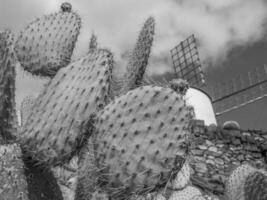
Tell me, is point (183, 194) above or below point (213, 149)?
below

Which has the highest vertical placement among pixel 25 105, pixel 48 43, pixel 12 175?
pixel 48 43

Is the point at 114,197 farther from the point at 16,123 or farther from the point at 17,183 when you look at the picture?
the point at 16,123

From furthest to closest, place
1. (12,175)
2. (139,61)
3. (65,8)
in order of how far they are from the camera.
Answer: (65,8) < (139,61) < (12,175)

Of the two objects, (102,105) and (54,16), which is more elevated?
(54,16)

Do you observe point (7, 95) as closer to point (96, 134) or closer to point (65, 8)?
point (96, 134)

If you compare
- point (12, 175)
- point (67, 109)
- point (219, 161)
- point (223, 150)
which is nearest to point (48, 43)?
point (67, 109)

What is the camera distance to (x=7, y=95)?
5.77ft

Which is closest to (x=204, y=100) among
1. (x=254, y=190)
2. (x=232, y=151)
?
(x=232, y=151)

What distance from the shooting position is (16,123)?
1782 mm

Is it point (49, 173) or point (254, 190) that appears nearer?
point (49, 173)

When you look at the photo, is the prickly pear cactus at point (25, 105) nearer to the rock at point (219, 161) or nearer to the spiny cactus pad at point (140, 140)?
the spiny cactus pad at point (140, 140)

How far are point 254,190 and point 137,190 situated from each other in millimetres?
933

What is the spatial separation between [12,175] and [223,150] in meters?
6.89

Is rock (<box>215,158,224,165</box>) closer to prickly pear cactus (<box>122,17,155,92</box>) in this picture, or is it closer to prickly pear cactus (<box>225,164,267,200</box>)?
prickly pear cactus (<box>225,164,267,200</box>)
